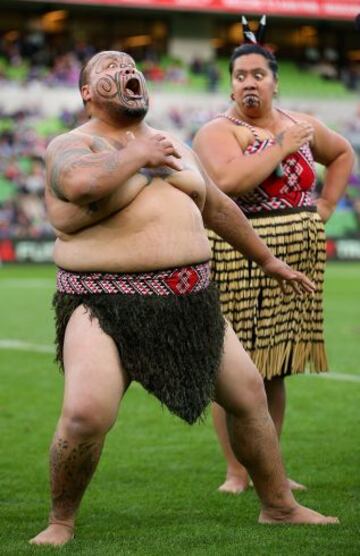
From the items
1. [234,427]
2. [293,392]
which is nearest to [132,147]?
[234,427]

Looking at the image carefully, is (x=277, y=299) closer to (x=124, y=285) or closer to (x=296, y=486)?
(x=296, y=486)

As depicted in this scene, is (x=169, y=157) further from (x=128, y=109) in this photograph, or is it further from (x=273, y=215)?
(x=273, y=215)

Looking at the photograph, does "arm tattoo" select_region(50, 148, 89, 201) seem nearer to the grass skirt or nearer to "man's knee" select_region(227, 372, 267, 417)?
the grass skirt

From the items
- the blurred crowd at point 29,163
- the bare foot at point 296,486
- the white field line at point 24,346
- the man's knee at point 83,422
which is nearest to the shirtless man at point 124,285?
the man's knee at point 83,422

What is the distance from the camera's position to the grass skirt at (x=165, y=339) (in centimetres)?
520

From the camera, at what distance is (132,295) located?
17.2ft

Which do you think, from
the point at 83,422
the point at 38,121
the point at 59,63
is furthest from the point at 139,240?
the point at 59,63

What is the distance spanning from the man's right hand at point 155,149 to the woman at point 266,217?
1226 millimetres

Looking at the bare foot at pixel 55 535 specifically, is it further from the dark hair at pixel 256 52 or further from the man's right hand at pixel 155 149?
the dark hair at pixel 256 52

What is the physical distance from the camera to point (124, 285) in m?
5.24

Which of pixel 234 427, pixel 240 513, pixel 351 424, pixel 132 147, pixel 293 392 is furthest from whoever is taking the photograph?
pixel 293 392

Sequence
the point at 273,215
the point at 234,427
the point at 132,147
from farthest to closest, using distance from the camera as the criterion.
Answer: the point at 273,215, the point at 234,427, the point at 132,147

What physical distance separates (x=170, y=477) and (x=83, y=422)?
6.25 feet

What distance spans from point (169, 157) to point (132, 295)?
0.56 metres
